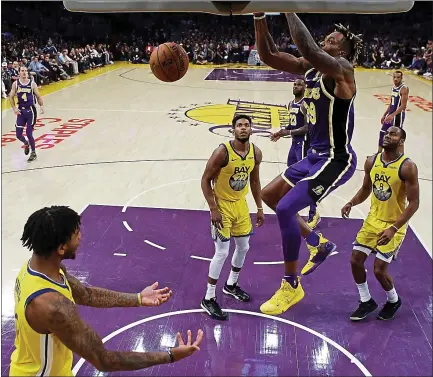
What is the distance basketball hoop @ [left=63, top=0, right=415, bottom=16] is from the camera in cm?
267

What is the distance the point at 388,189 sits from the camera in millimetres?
4453

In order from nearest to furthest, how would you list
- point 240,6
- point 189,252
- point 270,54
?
point 240,6 < point 270,54 < point 189,252

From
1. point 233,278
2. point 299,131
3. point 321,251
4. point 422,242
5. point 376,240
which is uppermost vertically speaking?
point 299,131

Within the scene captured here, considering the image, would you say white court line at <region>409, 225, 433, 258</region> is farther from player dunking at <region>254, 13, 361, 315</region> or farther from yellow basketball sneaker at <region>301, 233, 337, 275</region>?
player dunking at <region>254, 13, 361, 315</region>

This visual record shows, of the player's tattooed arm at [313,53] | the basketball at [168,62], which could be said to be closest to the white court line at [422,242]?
the player's tattooed arm at [313,53]

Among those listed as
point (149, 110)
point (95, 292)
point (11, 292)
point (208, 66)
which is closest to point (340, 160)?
point (95, 292)

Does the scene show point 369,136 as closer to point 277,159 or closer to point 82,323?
point 277,159

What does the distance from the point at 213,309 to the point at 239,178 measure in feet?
3.86

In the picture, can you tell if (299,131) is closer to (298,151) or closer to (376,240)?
(298,151)

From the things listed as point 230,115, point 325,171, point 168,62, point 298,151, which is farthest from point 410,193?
point 230,115

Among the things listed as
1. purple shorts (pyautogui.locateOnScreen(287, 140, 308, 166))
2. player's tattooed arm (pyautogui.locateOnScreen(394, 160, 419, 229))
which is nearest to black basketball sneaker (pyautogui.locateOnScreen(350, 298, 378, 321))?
player's tattooed arm (pyautogui.locateOnScreen(394, 160, 419, 229))

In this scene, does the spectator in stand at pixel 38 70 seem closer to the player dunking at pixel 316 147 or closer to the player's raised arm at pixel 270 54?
the player dunking at pixel 316 147

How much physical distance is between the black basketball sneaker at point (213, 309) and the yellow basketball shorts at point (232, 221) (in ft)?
1.87

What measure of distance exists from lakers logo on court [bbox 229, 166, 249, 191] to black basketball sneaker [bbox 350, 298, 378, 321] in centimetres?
148
